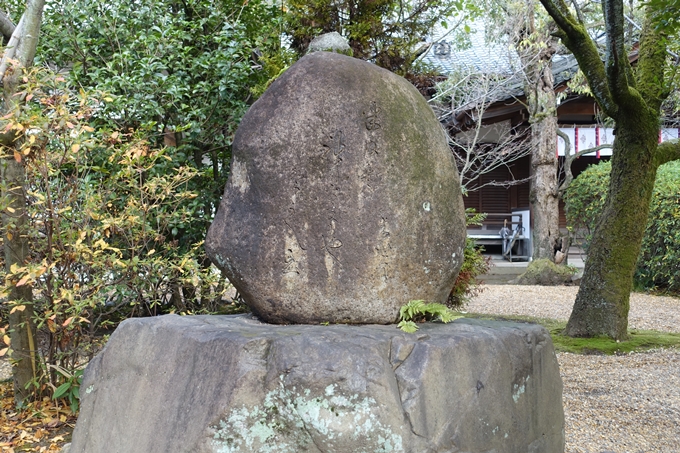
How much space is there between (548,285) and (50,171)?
10407 millimetres

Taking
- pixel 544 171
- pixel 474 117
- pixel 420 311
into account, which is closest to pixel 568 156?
pixel 544 171

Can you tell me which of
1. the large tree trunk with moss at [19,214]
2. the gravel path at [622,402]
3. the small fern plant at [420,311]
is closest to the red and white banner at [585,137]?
the gravel path at [622,402]

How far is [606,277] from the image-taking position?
6.64 m

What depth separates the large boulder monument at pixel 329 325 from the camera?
101 inches

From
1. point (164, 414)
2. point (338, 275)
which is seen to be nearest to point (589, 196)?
point (338, 275)

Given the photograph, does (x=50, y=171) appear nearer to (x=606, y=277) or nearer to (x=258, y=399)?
(x=258, y=399)

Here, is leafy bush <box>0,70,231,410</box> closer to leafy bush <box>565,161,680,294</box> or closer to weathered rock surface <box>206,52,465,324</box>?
weathered rock surface <box>206,52,465,324</box>

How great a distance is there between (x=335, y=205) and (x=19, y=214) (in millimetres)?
2496

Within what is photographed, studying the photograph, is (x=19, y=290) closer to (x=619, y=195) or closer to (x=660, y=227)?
(x=619, y=195)

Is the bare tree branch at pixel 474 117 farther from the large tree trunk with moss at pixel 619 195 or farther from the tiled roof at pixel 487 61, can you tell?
the large tree trunk with moss at pixel 619 195

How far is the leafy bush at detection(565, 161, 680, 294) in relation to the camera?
35.6 ft

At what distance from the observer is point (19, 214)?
4.28 m

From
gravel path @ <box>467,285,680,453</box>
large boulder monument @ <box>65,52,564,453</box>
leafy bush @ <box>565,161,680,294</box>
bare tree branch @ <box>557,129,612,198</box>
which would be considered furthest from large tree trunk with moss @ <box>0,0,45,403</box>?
bare tree branch @ <box>557,129,612,198</box>

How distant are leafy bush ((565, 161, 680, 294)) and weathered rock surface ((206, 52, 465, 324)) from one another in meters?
8.59
